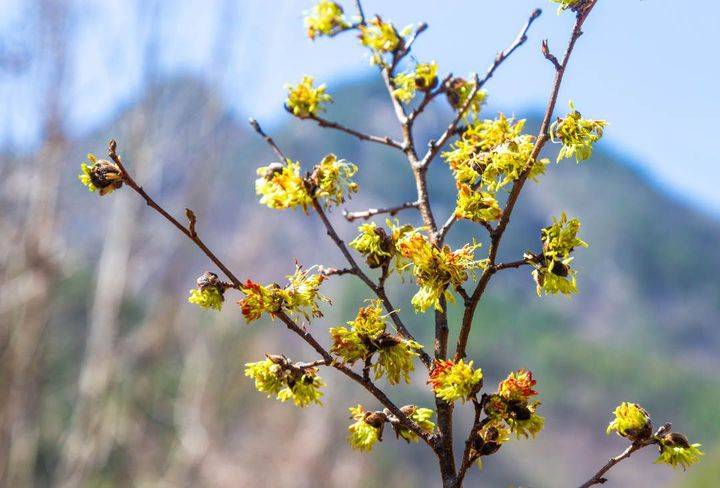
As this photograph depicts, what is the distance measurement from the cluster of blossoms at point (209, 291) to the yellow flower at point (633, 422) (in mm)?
601

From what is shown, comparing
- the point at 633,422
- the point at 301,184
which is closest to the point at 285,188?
the point at 301,184

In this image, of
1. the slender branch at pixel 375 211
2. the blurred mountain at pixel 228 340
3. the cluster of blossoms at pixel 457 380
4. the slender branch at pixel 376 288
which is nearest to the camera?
the cluster of blossoms at pixel 457 380

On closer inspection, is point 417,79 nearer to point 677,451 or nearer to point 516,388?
point 516,388

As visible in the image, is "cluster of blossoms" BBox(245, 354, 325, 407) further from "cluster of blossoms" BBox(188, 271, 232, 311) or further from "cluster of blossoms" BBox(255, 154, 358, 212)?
"cluster of blossoms" BBox(255, 154, 358, 212)

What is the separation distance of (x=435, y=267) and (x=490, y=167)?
6.2 inches

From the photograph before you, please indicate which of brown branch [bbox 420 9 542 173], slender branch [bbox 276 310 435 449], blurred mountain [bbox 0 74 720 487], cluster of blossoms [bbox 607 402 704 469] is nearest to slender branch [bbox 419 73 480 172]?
brown branch [bbox 420 9 542 173]

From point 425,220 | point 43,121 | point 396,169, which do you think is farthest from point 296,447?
point 396,169

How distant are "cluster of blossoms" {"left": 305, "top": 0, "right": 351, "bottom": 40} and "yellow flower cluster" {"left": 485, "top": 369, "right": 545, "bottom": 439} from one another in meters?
0.75

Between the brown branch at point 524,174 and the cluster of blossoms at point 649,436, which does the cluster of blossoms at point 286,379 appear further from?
the cluster of blossoms at point 649,436

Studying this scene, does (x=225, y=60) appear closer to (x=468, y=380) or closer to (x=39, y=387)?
(x=39, y=387)

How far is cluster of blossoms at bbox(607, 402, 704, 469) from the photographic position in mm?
1006

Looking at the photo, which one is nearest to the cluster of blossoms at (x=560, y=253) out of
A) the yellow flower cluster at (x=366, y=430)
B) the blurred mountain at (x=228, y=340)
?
the yellow flower cluster at (x=366, y=430)

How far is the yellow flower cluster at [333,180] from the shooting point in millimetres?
1115

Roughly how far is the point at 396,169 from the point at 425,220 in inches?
3115
